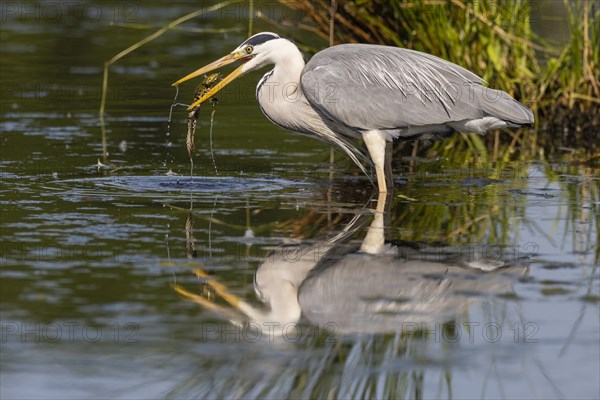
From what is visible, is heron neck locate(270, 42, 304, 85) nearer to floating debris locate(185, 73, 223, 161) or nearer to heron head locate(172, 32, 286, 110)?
heron head locate(172, 32, 286, 110)

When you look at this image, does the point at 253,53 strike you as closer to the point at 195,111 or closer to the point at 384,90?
the point at 195,111

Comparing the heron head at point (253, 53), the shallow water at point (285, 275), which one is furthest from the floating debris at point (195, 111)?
the shallow water at point (285, 275)

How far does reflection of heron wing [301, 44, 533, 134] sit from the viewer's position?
27.8 ft

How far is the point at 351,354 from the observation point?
4.91 metres

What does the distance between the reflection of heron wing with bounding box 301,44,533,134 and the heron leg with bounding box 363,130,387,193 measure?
69 mm

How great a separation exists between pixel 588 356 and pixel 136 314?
210 cm

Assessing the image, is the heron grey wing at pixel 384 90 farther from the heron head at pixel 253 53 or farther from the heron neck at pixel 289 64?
the heron head at pixel 253 53

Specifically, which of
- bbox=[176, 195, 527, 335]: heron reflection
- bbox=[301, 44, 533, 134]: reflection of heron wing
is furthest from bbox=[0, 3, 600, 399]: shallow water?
bbox=[301, 44, 533, 134]: reflection of heron wing

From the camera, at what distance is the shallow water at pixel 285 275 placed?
472 centimetres

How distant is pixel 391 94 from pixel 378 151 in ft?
1.52

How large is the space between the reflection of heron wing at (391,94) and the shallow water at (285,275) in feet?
1.95

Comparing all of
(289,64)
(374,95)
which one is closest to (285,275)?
(374,95)

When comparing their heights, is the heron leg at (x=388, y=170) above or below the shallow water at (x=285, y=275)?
above

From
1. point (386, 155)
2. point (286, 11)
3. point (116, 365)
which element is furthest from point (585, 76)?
point (116, 365)
